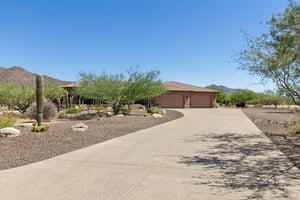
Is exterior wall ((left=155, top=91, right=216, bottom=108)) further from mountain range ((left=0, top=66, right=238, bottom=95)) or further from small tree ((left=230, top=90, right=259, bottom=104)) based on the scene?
mountain range ((left=0, top=66, right=238, bottom=95))

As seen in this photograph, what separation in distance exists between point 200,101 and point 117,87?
2490 cm

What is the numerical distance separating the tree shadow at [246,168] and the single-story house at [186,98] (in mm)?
31738

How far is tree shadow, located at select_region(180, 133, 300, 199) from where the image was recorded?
16.4 ft

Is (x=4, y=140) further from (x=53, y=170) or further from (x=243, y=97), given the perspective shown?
(x=243, y=97)

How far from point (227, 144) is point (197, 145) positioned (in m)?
1.18

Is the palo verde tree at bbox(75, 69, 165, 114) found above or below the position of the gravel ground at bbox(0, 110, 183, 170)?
above

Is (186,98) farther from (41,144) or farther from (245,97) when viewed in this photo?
(41,144)

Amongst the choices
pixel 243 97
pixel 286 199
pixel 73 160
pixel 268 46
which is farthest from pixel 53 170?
pixel 243 97

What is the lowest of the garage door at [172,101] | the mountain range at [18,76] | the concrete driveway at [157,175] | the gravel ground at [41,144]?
the concrete driveway at [157,175]

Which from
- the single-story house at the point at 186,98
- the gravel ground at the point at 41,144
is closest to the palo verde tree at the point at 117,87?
the gravel ground at the point at 41,144

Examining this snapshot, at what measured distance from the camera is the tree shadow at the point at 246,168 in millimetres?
5000

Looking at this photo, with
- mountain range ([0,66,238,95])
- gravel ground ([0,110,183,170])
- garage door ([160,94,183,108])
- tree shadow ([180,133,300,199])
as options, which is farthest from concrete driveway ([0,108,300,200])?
mountain range ([0,66,238,95])

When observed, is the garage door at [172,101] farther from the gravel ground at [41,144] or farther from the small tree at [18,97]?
the gravel ground at [41,144]

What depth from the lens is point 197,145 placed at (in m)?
9.45
